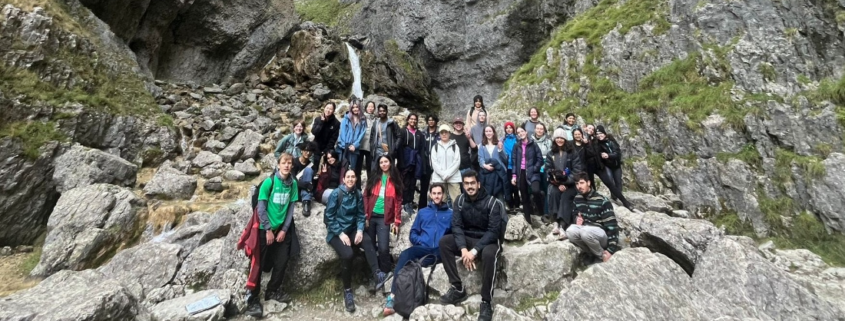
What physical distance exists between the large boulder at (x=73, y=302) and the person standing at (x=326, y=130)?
485 centimetres

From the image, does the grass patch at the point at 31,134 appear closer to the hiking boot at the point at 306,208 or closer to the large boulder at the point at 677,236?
the hiking boot at the point at 306,208

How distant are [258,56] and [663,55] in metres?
28.9

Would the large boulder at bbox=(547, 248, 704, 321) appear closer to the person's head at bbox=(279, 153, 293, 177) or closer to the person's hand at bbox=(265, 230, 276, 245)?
the person's hand at bbox=(265, 230, 276, 245)

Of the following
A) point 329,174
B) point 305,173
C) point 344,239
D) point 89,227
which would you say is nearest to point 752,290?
point 344,239

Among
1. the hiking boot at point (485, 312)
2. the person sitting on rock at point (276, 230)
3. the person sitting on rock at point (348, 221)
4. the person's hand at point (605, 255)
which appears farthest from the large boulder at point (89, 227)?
the person's hand at point (605, 255)

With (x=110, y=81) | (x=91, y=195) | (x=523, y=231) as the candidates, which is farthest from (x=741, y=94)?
(x=110, y=81)

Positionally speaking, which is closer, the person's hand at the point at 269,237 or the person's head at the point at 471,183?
the person's head at the point at 471,183

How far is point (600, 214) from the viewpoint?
22.1ft

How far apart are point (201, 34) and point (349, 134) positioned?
26102 millimetres

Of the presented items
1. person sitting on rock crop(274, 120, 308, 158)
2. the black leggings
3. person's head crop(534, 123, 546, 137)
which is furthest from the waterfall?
the black leggings

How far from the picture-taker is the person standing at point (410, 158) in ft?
29.0

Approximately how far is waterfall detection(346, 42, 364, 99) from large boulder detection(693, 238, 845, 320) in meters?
27.7

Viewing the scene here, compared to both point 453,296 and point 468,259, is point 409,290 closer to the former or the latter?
point 453,296

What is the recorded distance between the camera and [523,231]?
8.36 metres
